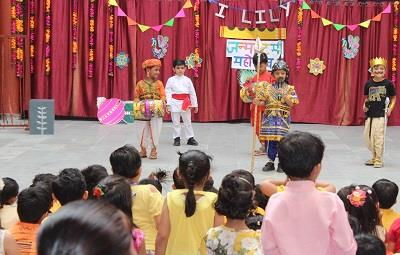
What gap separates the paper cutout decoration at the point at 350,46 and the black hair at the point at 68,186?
359 inches

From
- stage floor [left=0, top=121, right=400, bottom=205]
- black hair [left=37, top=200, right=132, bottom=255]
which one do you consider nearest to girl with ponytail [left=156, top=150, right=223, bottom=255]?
black hair [left=37, top=200, right=132, bottom=255]

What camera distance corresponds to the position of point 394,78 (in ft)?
37.3

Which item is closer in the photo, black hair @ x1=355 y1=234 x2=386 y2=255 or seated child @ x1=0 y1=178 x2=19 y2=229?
black hair @ x1=355 y1=234 x2=386 y2=255

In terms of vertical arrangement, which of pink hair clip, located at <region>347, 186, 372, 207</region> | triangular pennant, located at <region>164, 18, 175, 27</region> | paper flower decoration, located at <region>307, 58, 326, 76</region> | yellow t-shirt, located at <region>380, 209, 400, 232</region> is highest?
triangular pennant, located at <region>164, 18, 175, 27</region>

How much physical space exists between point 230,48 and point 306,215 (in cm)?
952

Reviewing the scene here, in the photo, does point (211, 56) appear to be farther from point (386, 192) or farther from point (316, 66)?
point (386, 192)

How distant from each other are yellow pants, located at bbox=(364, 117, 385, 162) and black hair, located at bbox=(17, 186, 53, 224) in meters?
5.14

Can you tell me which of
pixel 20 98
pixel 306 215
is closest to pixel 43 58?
pixel 20 98

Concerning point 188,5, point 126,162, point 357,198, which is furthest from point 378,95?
point 188,5

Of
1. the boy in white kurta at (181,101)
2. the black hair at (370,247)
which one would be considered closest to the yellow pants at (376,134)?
the boy in white kurta at (181,101)

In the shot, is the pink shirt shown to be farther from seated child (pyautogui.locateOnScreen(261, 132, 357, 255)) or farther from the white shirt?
the white shirt

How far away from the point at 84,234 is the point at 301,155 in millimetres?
1285

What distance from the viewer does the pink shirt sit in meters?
2.17

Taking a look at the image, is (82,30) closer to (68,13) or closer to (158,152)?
(68,13)
